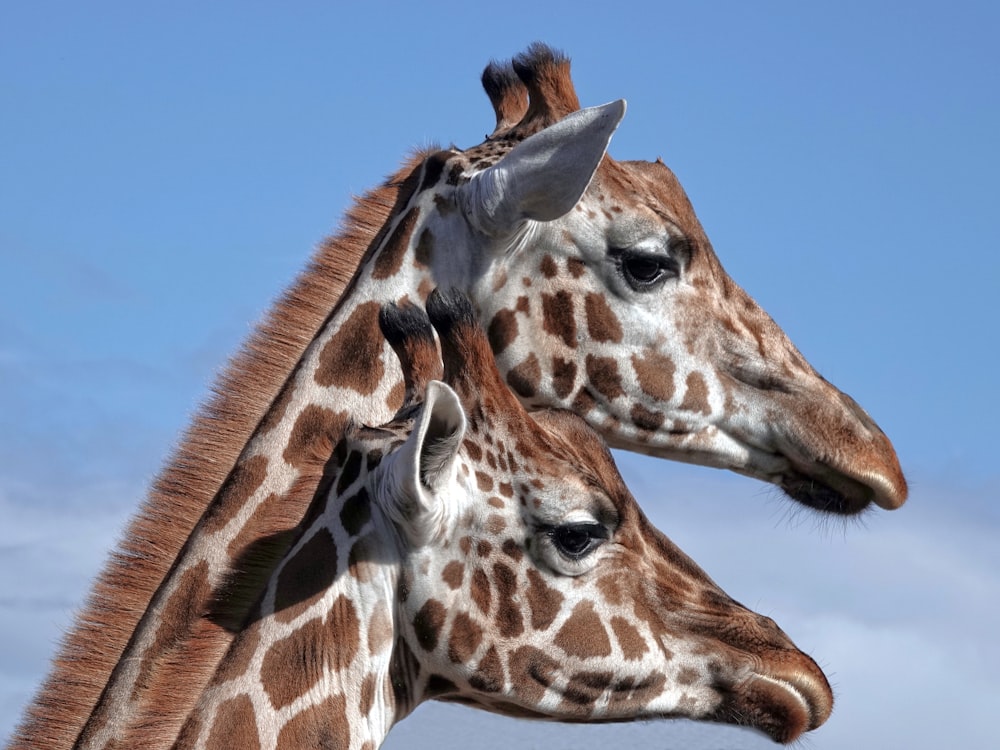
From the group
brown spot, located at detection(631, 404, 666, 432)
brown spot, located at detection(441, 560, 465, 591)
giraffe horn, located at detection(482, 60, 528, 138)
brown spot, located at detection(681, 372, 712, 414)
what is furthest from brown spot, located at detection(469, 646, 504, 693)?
giraffe horn, located at detection(482, 60, 528, 138)

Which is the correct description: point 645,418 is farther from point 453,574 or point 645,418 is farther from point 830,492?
point 453,574

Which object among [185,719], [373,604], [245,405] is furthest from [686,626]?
[245,405]

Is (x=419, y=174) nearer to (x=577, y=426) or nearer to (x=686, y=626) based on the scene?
(x=577, y=426)

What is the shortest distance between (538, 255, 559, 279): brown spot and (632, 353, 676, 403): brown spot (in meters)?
0.56

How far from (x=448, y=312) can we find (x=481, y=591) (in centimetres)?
118

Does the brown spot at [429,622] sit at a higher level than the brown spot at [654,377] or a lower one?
lower

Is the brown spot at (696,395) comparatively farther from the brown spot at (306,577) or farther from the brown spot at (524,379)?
the brown spot at (306,577)

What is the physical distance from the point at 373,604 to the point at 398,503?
426 millimetres

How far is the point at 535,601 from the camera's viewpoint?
25.0ft

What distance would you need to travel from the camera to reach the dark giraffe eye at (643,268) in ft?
32.1

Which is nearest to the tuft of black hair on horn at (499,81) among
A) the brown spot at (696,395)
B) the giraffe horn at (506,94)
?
the giraffe horn at (506,94)

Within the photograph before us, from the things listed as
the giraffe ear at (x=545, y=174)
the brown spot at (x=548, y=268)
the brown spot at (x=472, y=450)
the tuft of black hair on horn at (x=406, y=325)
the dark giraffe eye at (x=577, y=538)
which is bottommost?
the dark giraffe eye at (x=577, y=538)

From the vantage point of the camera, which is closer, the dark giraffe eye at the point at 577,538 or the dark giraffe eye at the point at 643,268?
the dark giraffe eye at the point at 577,538

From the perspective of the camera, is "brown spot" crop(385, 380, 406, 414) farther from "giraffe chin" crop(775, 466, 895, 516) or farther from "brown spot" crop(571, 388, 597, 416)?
"giraffe chin" crop(775, 466, 895, 516)
